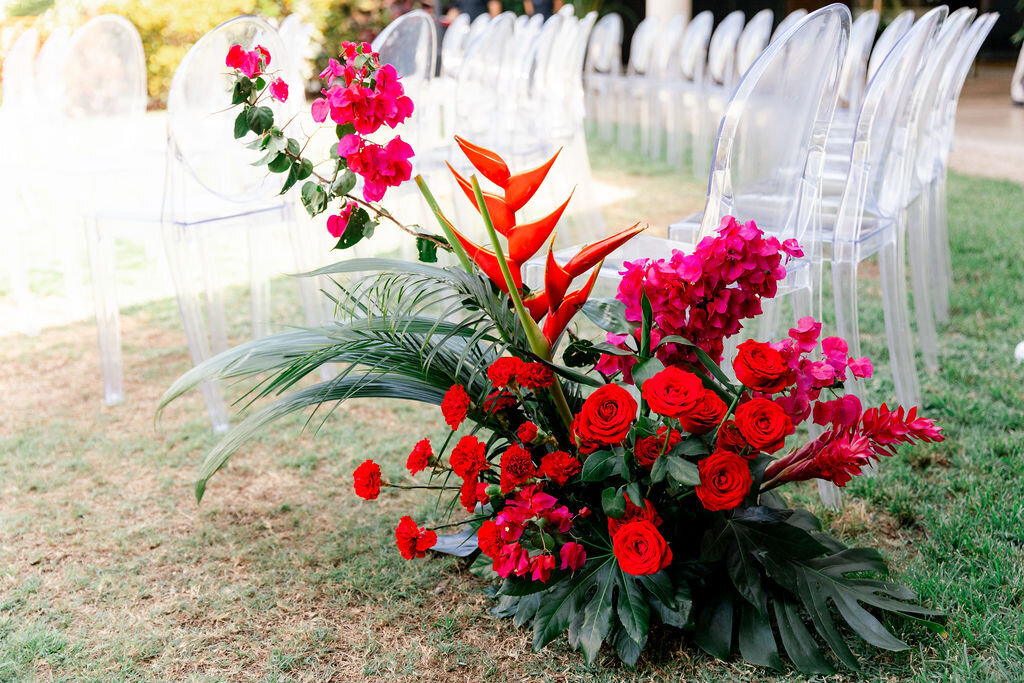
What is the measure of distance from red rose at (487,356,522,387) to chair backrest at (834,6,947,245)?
1020 mm

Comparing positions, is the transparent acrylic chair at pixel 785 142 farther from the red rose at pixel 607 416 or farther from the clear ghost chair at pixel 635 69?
the clear ghost chair at pixel 635 69

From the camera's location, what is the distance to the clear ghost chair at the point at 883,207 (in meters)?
2.11

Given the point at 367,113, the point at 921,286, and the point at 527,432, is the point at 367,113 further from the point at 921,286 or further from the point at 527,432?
the point at 921,286

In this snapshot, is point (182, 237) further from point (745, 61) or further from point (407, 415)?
→ point (745, 61)

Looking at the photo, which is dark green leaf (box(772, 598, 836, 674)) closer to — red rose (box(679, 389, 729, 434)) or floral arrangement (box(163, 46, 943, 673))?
floral arrangement (box(163, 46, 943, 673))

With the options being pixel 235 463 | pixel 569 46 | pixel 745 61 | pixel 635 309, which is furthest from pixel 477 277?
pixel 745 61

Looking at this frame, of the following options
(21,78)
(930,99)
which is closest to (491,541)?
(930,99)

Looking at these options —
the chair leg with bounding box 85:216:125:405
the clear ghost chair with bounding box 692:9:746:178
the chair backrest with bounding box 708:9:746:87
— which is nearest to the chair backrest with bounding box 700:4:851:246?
the chair leg with bounding box 85:216:125:405

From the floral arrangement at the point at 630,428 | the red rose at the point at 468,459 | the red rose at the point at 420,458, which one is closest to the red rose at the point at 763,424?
the floral arrangement at the point at 630,428

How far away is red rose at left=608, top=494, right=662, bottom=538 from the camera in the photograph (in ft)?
4.92

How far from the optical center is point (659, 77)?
6664 millimetres

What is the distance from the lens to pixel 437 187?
142 inches

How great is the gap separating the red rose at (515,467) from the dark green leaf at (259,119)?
0.74 meters

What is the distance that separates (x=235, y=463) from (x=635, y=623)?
1.35 m
